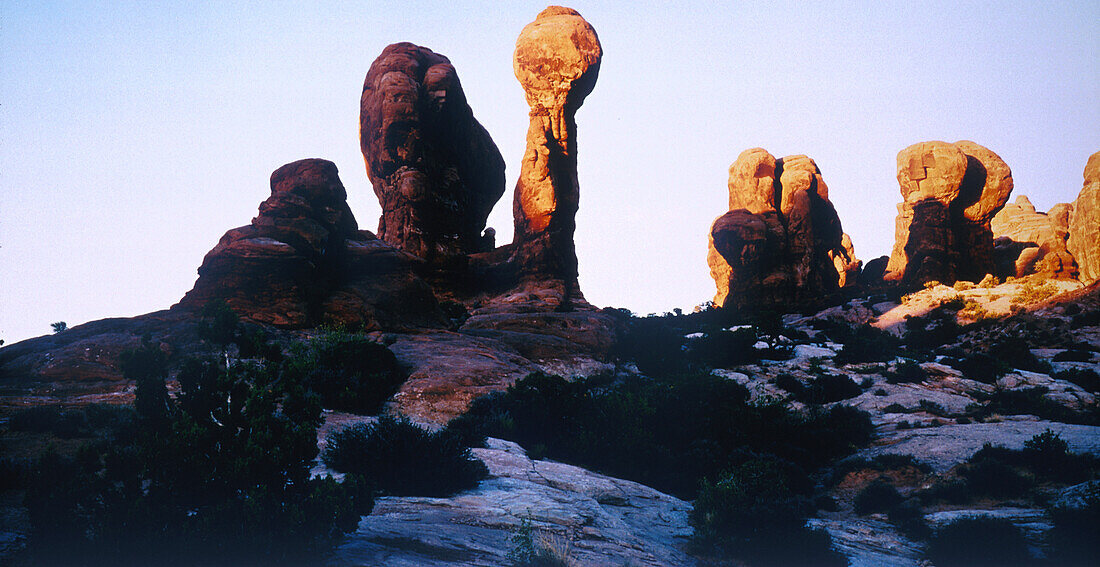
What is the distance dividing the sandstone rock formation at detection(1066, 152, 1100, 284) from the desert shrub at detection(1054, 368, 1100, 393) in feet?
120

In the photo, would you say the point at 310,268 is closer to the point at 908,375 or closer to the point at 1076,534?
the point at 908,375

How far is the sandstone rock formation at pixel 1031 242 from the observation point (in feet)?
208

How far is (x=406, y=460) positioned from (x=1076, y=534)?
11547mm

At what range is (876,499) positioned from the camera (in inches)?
569

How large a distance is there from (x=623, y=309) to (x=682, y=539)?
146ft

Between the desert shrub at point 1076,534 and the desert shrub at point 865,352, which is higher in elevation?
the desert shrub at point 865,352

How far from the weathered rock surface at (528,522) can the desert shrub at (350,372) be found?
6.68 metres

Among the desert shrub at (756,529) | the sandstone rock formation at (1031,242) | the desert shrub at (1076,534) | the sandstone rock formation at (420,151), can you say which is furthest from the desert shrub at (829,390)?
the sandstone rock formation at (1031,242)

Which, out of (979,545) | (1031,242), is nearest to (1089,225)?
(1031,242)

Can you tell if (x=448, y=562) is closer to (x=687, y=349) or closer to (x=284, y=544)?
(x=284, y=544)

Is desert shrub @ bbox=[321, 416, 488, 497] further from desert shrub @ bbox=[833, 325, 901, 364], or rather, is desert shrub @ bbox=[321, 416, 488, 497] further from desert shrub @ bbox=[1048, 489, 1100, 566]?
desert shrub @ bbox=[833, 325, 901, 364]

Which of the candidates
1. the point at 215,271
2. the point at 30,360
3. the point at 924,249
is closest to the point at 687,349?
the point at 215,271

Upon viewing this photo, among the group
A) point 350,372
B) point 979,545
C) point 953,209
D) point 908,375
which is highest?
point 953,209

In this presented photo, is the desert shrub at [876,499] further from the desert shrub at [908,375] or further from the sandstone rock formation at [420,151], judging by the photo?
the sandstone rock formation at [420,151]
